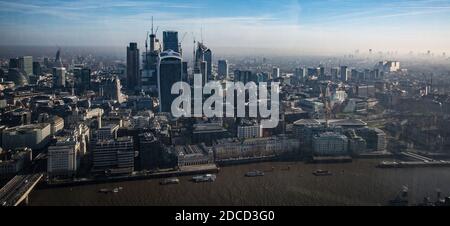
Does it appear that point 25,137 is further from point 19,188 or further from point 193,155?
point 193,155

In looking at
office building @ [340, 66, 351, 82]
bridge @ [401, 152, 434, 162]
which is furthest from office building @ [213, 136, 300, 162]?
office building @ [340, 66, 351, 82]

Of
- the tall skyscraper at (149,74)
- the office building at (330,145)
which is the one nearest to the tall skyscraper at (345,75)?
the tall skyscraper at (149,74)

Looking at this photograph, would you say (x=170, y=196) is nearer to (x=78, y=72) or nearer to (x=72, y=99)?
(x=72, y=99)

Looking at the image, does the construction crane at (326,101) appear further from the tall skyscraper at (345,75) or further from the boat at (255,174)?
the boat at (255,174)

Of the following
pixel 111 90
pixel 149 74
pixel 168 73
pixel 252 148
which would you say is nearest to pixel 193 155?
pixel 252 148

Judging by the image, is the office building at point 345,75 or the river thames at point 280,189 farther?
the office building at point 345,75
